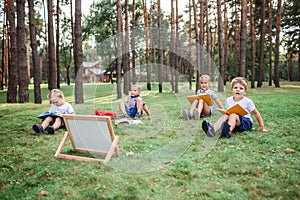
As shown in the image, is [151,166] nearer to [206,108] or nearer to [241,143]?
[241,143]

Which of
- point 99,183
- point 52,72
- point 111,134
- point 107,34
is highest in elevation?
point 107,34

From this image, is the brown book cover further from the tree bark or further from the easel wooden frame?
the tree bark

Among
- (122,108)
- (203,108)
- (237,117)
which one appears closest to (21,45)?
(122,108)

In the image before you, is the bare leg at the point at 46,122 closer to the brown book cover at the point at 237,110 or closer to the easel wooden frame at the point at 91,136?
the easel wooden frame at the point at 91,136

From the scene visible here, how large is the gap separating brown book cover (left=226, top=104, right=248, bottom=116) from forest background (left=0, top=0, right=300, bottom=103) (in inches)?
122

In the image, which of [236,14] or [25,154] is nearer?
[25,154]

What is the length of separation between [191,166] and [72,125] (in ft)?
5.99

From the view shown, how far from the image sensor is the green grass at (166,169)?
2.83 metres

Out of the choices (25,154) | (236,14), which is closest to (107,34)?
(236,14)

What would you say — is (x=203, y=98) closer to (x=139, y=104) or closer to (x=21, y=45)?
(x=139, y=104)

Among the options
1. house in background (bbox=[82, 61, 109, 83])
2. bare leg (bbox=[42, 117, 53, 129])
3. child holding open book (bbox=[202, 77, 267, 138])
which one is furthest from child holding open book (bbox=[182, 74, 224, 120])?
Answer: bare leg (bbox=[42, 117, 53, 129])

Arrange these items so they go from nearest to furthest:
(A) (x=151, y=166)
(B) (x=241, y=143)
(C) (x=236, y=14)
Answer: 1. (A) (x=151, y=166)
2. (B) (x=241, y=143)
3. (C) (x=236, y=14)

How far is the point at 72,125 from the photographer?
4160 millimetres

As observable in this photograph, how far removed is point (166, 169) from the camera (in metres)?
3.50
